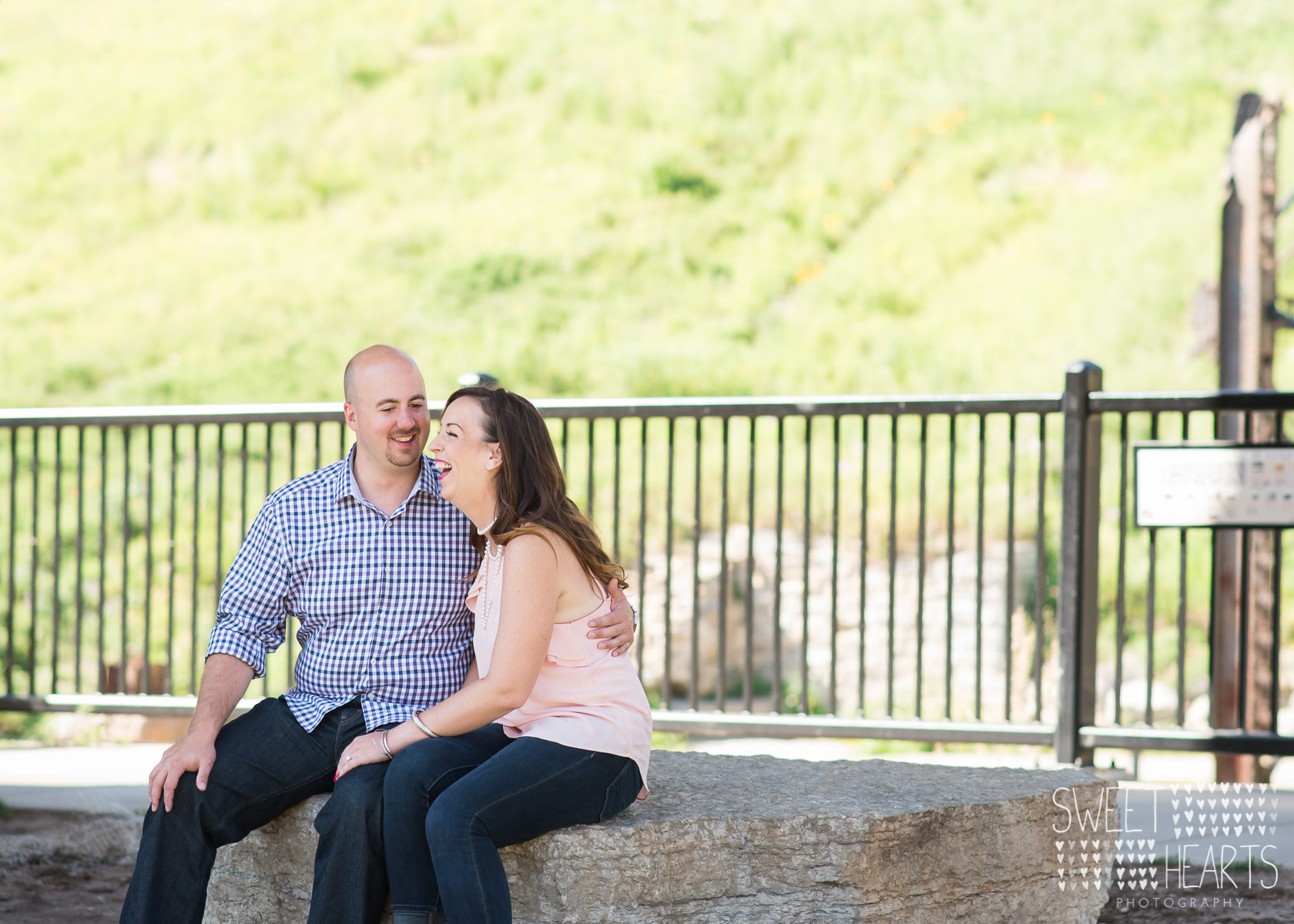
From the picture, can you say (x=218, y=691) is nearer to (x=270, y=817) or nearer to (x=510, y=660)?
(x=270, y=817)

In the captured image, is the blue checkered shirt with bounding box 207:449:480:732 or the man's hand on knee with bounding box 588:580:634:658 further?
the blue checkered shirt with bounding box 207:449:480:732

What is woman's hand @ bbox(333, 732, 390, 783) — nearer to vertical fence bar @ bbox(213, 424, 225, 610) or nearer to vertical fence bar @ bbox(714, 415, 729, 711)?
vertical fence bar @ bbox(213, 424, 225, 610)

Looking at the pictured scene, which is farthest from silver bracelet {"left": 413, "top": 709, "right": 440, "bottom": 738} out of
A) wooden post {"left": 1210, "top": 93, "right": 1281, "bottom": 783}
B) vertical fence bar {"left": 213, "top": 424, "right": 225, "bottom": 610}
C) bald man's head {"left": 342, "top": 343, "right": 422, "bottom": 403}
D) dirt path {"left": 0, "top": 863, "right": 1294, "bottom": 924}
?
wooden post {"left": 1210, "top": 93, "right": 1281, "bottom": 783}

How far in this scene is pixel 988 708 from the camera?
Answer: 7.89 meters

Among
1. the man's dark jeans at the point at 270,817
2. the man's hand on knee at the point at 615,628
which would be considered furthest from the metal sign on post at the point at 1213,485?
the man's dark jeans at the point at 270,817

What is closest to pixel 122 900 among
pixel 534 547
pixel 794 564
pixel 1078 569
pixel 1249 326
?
pixel 534 547

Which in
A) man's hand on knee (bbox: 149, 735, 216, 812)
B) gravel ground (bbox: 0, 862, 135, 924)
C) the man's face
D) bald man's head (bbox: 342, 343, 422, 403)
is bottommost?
gravel ground (bbox: 0, 862, 135, 924)

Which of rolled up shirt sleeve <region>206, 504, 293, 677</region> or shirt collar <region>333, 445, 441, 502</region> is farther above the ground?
shirt collar <region>333, 445, 441, 502</region>

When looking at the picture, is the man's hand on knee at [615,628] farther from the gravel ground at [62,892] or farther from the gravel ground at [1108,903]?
the gravel ground at [62,892]

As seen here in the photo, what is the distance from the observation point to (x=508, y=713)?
287 centimetres

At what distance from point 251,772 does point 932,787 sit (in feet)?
5.25

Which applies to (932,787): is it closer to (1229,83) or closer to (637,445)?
(637,445)

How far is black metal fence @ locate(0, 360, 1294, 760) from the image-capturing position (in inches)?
188

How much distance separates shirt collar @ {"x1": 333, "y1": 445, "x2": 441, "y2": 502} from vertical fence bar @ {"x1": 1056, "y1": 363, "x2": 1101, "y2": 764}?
2475 millimetres
